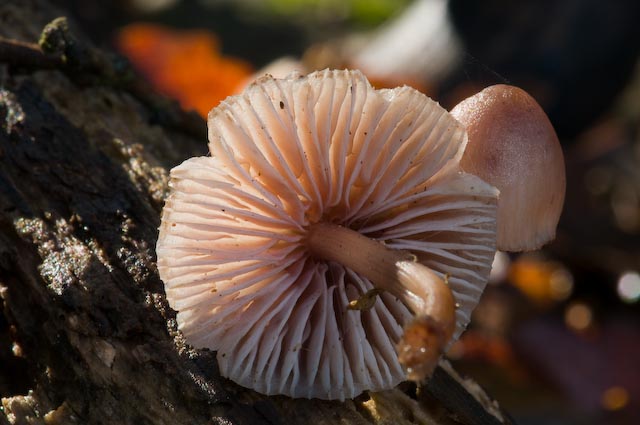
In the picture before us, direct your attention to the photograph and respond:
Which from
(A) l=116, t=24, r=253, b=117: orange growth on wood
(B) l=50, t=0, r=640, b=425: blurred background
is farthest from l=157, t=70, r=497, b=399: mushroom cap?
(A) l=116, t=24, r=253, b=117: orange growth on wood

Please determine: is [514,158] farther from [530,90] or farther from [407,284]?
[530,90]

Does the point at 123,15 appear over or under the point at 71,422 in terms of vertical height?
over

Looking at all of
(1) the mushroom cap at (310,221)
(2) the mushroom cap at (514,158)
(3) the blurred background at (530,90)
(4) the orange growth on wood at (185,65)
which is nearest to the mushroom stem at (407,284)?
(1) the mushroom cap at (310,221)

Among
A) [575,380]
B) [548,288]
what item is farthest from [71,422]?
[548,288]

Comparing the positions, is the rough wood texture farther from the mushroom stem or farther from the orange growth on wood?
the orange growth on wood

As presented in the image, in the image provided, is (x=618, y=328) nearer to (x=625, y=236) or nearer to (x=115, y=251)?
(x=625, y=236)

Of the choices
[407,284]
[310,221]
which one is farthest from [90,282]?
[407,284]

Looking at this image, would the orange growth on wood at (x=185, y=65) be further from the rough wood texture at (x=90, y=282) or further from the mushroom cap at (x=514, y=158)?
the mushroom cap at (x=514, y=158)
